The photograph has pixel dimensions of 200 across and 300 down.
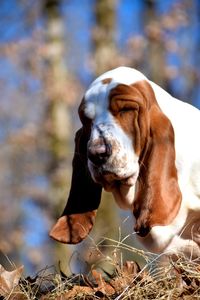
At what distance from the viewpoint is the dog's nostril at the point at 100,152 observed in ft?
14.8

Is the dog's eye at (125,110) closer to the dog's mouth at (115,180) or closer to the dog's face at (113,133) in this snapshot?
the dog's face at (113,133)

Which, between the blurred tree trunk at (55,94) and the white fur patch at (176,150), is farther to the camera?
the blurred tree trunk at (55,94)

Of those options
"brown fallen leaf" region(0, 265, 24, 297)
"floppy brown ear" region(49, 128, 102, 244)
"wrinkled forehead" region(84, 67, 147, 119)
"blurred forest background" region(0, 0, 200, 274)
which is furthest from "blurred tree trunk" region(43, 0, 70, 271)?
"brown fallen leaf" region(0, 265, 24, 297)

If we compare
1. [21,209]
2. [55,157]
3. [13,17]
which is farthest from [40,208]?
[21,209]

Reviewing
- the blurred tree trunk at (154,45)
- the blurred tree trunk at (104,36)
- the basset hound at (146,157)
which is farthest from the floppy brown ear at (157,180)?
the blurred tree trunk at (154,45)

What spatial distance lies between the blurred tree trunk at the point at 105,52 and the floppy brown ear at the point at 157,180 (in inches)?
261

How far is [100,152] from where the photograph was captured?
4504mm

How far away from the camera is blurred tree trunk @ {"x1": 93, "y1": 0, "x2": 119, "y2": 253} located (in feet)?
40.0

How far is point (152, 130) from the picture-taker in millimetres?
4777

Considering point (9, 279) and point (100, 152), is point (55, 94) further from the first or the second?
point (9, 279)

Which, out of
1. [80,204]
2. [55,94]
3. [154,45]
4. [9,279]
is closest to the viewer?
[9,279]

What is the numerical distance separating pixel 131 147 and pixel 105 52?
8.60 metres

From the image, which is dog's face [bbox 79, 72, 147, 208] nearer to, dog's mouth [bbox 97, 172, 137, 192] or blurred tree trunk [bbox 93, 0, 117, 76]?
dog's mouth [bbox 97, 172, 137, 192]

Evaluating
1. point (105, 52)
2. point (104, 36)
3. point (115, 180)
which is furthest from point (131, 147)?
point (104, 36)
